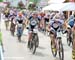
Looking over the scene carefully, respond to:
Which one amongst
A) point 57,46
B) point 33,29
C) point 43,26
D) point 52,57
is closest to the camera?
point 57,46

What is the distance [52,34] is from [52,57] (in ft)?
3.32

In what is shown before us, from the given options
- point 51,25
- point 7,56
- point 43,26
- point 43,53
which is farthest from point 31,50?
point 43,26

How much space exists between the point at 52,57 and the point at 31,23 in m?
2.07

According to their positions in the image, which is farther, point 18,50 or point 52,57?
point 18,50

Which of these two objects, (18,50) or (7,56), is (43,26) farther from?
(7,56)

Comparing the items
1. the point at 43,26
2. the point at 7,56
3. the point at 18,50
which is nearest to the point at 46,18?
the point at 43,26

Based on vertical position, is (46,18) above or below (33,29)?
below

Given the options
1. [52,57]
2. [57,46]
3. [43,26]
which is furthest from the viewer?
[43,26]

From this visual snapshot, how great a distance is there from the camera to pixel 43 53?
14.7 m

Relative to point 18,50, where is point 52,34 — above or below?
above

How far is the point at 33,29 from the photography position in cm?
1452

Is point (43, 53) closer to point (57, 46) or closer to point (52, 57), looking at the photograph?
point (52, 57)

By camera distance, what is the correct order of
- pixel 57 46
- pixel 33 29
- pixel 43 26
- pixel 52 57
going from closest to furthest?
pixel 57 46 < pixel 52 57 < pixel 33 29 < pixel 43 26

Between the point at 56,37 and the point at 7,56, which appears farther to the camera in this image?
the point at 7,56
